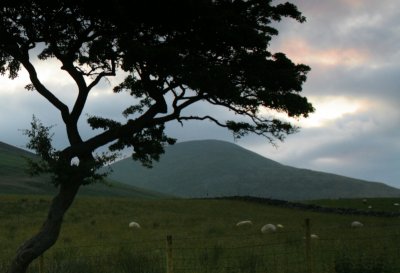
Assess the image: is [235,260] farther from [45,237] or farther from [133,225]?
[133,225]

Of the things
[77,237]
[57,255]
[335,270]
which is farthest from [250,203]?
[335,270]

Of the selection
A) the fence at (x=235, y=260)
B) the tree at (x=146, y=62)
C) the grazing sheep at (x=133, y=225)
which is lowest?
the fence at (x=235, y=260)

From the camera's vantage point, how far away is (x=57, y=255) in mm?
19125

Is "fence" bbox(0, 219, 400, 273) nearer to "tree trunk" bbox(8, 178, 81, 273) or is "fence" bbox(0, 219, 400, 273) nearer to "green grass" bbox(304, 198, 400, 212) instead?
"tree trunk" bbox(8, 178, 81, 273)

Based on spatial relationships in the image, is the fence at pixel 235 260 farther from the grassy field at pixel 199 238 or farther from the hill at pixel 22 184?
the hill at pixel 22 184

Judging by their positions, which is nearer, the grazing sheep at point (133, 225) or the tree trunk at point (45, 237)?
the tree trunk at point (45, 237)

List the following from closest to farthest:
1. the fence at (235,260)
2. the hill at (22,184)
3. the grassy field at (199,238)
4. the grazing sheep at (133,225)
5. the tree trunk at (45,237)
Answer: the fence at (235,260) → the tree trunk at (45,237) → the grassy field at (199,238) → the grazing sheep at (133,225) → the hill at (22,184)

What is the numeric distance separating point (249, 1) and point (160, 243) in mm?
12233

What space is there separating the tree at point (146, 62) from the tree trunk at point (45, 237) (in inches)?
1.1

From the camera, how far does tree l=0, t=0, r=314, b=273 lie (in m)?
14.8

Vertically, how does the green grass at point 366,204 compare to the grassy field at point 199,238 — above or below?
above

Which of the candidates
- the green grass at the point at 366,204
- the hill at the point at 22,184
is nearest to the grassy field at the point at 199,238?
the green grass at the point at 366,204

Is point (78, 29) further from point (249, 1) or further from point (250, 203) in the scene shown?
point (250, 203)

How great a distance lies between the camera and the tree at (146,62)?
1476 cm
